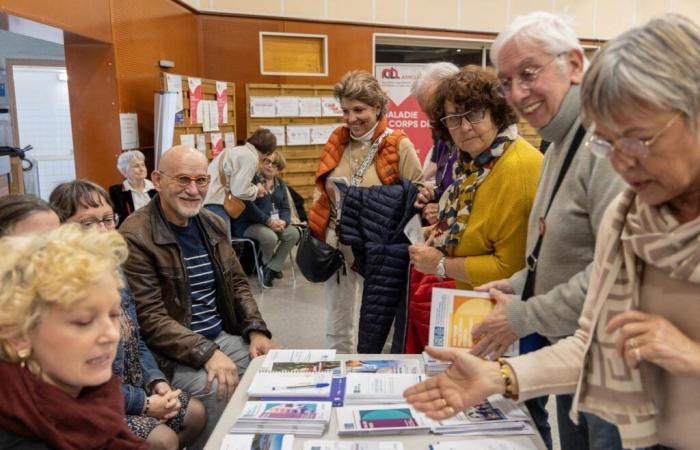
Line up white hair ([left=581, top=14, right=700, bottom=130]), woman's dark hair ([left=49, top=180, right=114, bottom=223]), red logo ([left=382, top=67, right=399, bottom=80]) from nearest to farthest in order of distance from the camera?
1. white hair ([left=581, top=14, right=700, bottom=130])
2. woman's dark hair ([left=49, top=180, right=114, bottom=223])
3. red logo ([left=382, top=67, right=399, bottom=80])

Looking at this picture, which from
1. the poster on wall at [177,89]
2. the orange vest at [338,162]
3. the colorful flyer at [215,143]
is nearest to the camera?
the orange vest at [338,162]

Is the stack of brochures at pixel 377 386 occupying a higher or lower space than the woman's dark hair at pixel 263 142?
lower

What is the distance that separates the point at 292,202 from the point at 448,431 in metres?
5.11

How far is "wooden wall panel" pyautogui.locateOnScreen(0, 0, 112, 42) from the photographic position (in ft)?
11.3

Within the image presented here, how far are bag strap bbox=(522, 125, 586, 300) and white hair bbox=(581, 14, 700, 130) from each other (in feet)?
1.83

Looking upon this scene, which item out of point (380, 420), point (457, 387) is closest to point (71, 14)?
point (380, 420)

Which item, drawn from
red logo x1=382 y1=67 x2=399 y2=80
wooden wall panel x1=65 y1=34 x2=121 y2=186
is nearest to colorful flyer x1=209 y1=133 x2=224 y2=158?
wooden wall panel x1=65 y1=34 x2=121 y2=186

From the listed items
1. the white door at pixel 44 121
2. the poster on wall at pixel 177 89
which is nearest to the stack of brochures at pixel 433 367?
the poster on wall at pixel 177 89

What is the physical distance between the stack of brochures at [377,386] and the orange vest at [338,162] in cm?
131

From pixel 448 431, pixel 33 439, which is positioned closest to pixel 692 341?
pixel 448 431

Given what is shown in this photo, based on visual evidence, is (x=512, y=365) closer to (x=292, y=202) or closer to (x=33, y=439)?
(x=33, y=439)

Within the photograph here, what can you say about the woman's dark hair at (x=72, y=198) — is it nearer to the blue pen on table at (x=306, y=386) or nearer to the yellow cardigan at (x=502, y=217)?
the blue pen on table at (x=306, y=386)

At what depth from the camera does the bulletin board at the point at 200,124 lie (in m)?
5.59

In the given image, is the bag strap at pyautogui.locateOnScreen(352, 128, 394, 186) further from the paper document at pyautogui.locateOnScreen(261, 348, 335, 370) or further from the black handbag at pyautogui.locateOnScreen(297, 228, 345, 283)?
the paper document at pyautogui.locateOnScreen(261, 348, 335, 370)
